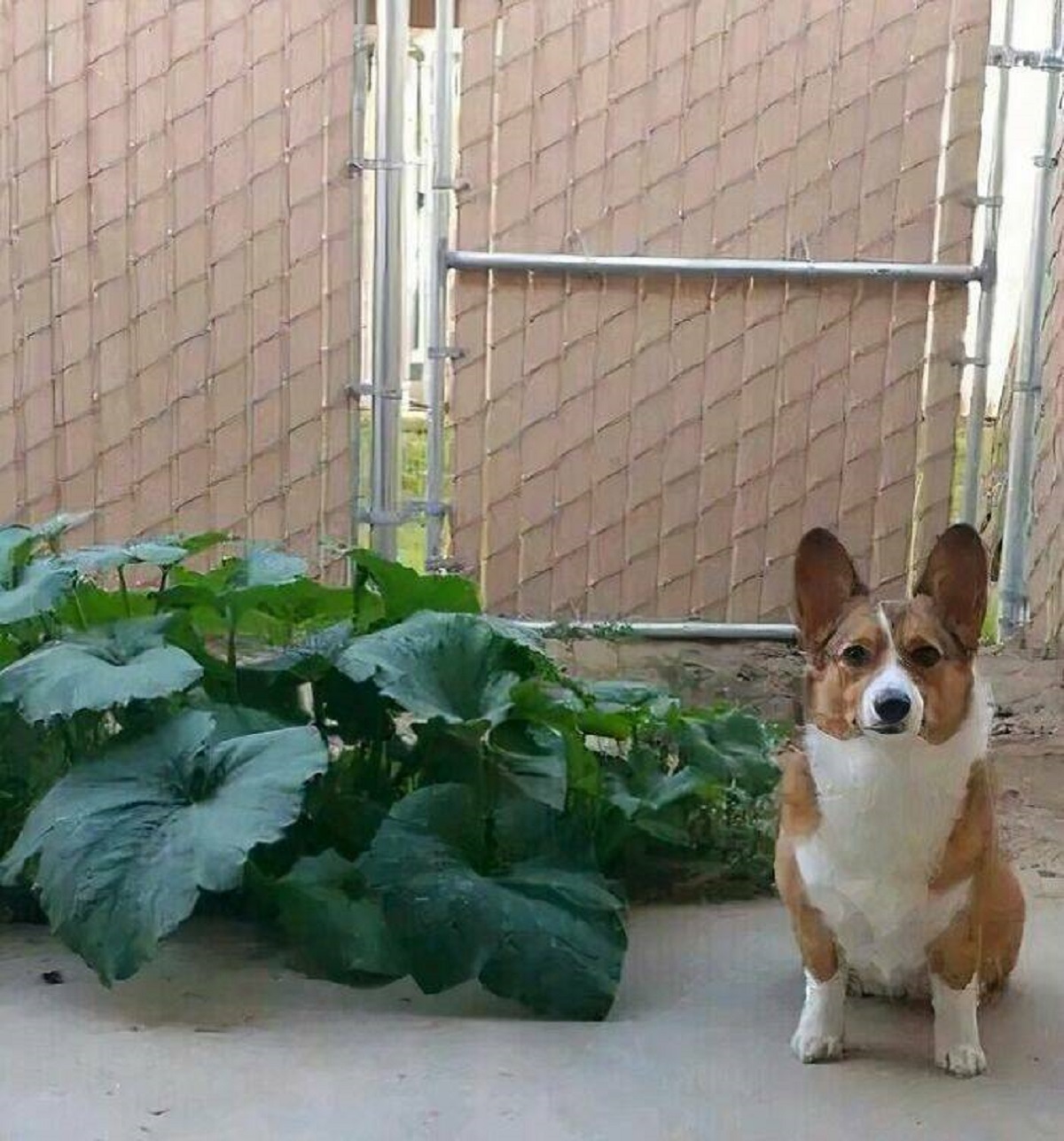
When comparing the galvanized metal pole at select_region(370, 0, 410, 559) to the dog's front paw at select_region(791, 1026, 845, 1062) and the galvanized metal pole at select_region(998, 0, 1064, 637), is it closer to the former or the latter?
the galvanized metal pole at select_region(998, 0, 1064, 637)

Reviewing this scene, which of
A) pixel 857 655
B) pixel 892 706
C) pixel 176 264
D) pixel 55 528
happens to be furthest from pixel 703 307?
pixel 892 706

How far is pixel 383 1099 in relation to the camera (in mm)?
2484

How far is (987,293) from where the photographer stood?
5.18 m

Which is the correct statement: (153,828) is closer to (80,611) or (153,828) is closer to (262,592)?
(262,592)

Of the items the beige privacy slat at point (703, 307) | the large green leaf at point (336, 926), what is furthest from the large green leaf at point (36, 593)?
the beige privacy slat at point (703, 307)

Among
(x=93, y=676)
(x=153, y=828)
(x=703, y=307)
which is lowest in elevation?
(x=153, y=828)

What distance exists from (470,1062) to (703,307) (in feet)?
10.4

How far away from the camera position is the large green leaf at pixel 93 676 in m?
2.90

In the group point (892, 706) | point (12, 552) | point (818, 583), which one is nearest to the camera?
point (892, 706)

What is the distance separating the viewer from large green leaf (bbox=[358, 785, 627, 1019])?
2854 millimetres

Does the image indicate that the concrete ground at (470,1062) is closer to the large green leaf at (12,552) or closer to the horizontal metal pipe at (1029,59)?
the large green leaf at (12,552)

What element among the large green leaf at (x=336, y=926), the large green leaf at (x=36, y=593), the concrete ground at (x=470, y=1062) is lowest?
the concrete ground at (x=470, y=1062)

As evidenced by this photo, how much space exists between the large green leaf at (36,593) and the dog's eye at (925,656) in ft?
5.65

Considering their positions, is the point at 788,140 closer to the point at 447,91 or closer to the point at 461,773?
the point at 447,91
